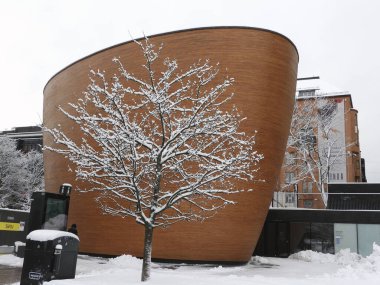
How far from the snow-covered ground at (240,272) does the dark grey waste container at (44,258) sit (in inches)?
16.0

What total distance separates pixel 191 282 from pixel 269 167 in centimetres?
1044

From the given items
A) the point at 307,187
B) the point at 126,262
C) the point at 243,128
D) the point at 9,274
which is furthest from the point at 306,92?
the point at 9,274

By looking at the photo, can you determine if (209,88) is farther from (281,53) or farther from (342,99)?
(342,99)

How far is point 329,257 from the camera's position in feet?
72.7

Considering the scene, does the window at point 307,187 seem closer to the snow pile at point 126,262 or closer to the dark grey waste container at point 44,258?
the snow pile at point 126,262

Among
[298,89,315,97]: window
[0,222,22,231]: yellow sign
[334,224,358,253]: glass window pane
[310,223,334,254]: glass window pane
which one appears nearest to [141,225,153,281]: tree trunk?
[0,222,22,231]: yellow sign

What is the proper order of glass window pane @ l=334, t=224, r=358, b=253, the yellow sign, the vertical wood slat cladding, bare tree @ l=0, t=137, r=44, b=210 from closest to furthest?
the vertical wood slat cladding → the yellow sign → glass window pane @ l=334, t=224, r=358, b=253 → bare tree @ l=0, t=137, r=44, b=210

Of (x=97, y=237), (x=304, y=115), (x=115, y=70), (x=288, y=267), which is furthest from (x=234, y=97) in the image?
(x=304, y=115)

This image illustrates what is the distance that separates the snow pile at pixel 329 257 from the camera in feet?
70.8

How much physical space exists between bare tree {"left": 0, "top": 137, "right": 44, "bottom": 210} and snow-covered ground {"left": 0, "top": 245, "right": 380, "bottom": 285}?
26556 mm

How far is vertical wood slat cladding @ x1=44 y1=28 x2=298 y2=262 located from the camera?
17.9 meters

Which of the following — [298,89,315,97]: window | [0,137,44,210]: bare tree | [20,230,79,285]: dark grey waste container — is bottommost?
[20,230,79,285]: dark grey waste container

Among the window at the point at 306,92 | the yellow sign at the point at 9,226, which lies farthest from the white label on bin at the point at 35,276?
the window at the point at 306,92

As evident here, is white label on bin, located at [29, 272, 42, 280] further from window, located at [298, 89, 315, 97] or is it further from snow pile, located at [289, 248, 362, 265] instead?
window, located at [298, 89, 315, 97]
